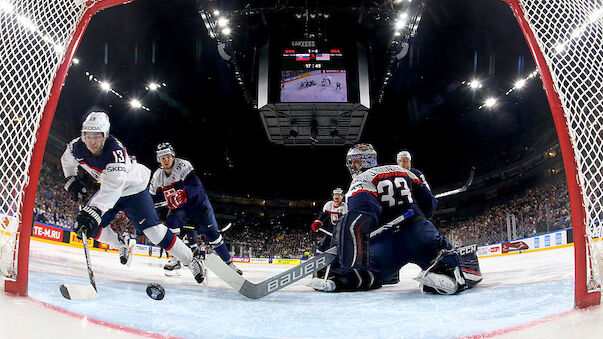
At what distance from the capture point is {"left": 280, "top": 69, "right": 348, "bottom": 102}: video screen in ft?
17.4

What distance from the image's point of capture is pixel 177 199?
11.4 ft

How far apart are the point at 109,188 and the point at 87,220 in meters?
0.23

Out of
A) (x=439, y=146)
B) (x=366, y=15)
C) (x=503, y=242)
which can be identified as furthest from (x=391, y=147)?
(x=366, y=15)

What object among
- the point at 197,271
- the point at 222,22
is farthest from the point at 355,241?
the point at 222,22

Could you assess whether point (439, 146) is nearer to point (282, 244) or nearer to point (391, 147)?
point (391, 147)

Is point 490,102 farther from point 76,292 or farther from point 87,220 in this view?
point 76,292

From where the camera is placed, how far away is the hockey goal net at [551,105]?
1494 millimetres

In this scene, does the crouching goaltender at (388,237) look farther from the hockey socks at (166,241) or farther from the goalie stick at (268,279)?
the hockey socks at (166,241)

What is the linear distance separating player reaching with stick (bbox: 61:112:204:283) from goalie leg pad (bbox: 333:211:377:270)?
1.14 m

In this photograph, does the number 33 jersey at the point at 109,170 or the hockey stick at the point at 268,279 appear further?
the number 33 jersey at the point at 109,170

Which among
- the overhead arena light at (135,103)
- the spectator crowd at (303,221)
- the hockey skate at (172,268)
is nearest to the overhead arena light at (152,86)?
the overhead arena light at (135,103)

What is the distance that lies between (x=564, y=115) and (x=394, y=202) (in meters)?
0.95

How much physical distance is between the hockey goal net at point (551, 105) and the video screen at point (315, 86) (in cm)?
348

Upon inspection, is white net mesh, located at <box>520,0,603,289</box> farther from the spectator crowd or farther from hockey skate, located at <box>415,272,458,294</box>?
the spectator crowd
